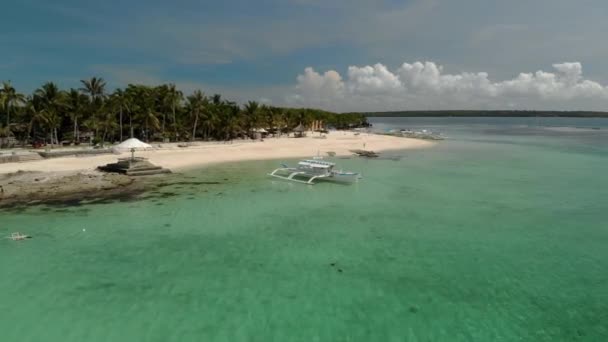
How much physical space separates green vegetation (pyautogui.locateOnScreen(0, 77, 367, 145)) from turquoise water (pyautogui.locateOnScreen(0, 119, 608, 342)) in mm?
26003

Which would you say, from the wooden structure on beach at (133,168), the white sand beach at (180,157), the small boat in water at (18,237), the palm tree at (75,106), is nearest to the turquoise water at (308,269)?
the small boat in water at (18,237)

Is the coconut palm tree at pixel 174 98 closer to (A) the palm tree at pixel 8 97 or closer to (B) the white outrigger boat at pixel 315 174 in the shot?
(A) the palm tree at pixel 8 97

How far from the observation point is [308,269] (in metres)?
9.77

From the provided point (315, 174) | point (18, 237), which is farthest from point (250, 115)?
point (18, 237)

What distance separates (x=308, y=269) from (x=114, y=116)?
1528 inches

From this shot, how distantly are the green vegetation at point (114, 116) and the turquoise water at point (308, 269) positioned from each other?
26.0 m

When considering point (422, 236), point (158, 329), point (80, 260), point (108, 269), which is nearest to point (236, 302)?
point (158, 329)

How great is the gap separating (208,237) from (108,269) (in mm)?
3377

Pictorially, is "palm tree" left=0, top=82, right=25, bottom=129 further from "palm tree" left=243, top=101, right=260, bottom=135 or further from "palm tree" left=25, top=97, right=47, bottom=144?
"palm tree" left=243, top=101, right=260, bottom=135

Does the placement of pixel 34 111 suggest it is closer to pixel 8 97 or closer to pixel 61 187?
pixel 8 97

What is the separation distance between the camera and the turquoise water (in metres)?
7.12

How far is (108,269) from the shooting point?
9.58 metres

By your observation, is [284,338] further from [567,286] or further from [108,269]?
[567,286]

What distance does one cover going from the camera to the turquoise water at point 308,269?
280 inches
